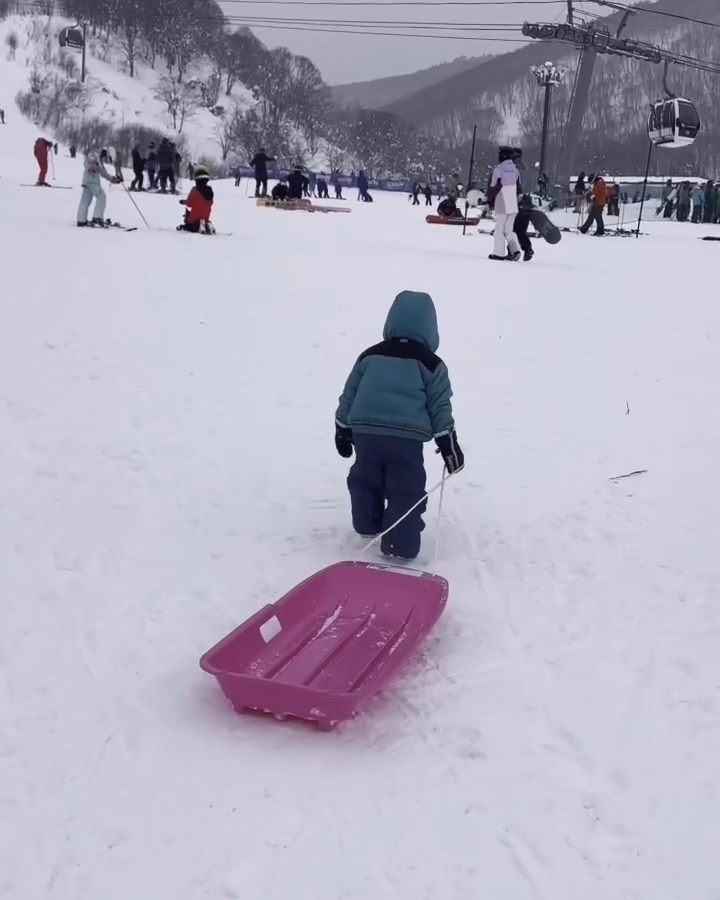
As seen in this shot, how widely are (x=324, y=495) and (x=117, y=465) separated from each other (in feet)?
4.07

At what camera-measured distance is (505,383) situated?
287 inches

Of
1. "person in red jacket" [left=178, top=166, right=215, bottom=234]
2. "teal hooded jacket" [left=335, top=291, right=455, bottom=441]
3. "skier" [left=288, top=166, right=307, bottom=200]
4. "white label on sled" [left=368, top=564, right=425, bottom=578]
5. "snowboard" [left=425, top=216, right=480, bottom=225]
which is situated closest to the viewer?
"white label on sled" [left=368, top=564, right=425, bottom=578]

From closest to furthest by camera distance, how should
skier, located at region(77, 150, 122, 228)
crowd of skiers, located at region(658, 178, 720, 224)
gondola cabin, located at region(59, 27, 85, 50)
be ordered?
skier, located at region(77, 150, 122, 228) < crowd of skiers, located at region(658, 178, 720, 224) < gondola cabin, located at region(59, 27, 85, 50)

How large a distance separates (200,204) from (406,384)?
445 inches

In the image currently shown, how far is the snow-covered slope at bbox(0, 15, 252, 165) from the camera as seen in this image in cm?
7650

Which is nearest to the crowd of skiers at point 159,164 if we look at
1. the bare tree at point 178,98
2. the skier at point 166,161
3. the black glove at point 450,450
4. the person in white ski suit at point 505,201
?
the skier at point 166,161

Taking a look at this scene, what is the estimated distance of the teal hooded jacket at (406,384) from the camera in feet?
13.1

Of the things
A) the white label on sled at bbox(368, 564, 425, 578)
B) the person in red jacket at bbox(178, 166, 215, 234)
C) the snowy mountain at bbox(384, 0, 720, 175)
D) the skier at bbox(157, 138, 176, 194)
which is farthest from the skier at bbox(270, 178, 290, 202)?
the snowy mountain at bbox(384, 0, 720, 175)

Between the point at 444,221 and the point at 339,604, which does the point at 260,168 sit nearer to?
the point at 444,221

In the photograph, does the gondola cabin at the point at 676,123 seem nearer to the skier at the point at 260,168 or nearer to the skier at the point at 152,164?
the skier at the point at 260,168

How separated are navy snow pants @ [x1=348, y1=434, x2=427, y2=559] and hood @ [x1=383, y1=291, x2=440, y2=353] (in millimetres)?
472

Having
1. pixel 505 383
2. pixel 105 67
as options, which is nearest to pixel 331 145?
pixel 105 67

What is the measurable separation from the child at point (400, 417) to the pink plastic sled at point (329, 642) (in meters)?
0.49

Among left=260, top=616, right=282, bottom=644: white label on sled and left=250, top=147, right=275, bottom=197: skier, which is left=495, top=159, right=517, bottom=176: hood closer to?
left=260, top=616, right=282, bottom=644: white label on sled
